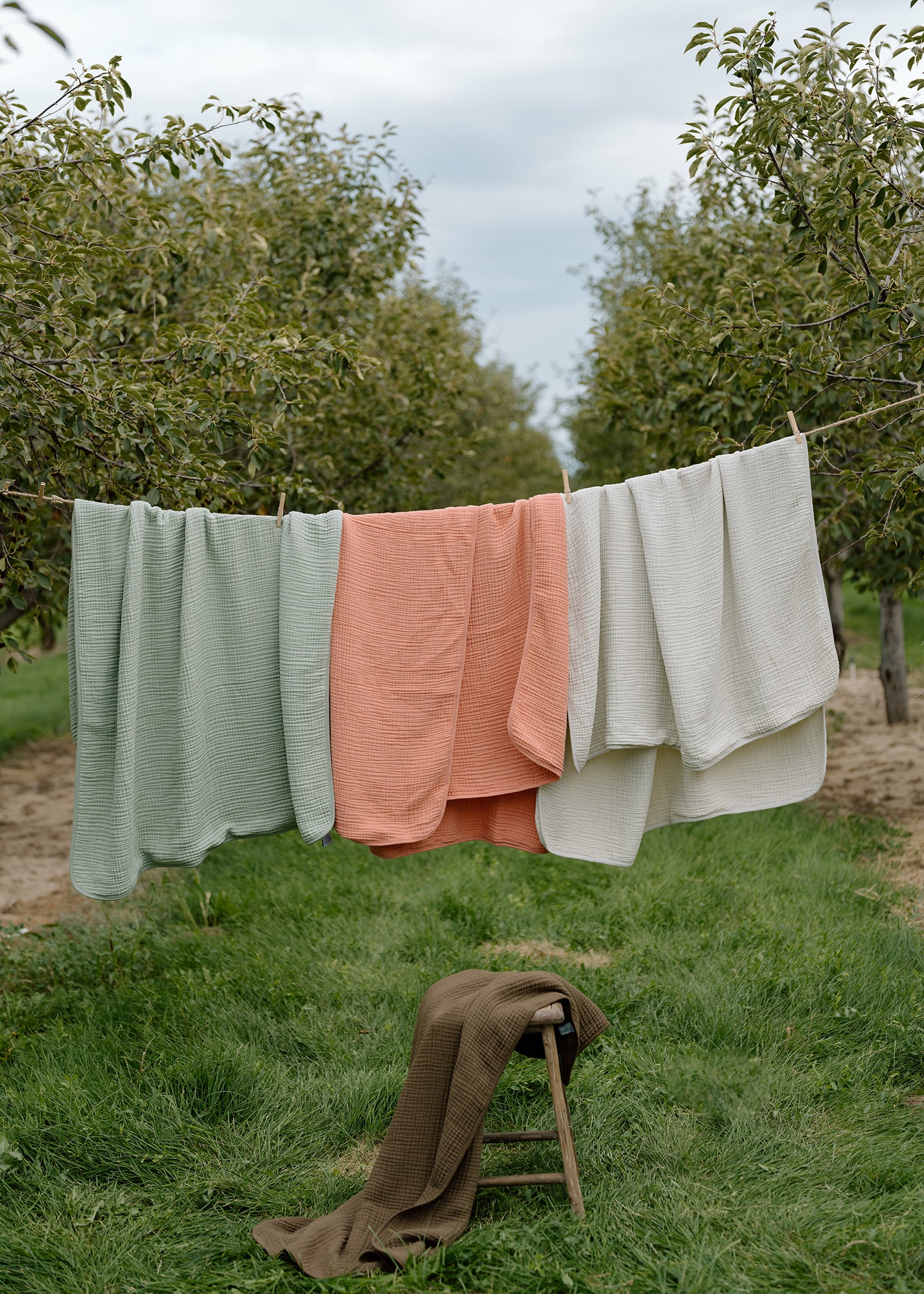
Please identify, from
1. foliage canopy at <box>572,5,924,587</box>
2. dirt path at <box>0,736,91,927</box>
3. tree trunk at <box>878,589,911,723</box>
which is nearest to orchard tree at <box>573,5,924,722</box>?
foliage canopy at <box>572,5,924,587</box>

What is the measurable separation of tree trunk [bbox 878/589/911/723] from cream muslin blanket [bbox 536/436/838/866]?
6.54 meters

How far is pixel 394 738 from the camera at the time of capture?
2.86 m

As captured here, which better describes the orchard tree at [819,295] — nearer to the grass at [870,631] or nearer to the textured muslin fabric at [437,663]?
the textured muslin fabric at [437,663]

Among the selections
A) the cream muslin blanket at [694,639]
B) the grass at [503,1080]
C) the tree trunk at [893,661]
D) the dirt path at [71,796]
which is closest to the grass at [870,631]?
the dirt path at [71,796]

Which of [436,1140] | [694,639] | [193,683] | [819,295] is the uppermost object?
[819,295]

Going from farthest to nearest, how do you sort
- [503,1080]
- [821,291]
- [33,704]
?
[33,704] → [821,291] → [503,1080]

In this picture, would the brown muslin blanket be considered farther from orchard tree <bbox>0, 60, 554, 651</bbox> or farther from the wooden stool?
orchard tree <bbox>0, 60, 554, 651</bbox>

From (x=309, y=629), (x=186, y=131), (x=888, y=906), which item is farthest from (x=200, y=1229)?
(x=186, y=131)

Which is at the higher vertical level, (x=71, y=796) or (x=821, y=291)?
(x=821, y=291)

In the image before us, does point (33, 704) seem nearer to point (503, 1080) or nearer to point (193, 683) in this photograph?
point (503, 1080)

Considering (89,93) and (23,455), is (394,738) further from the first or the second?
(89,93)

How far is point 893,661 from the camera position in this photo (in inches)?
371

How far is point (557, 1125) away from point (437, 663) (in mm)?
1318

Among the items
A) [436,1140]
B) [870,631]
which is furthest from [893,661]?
[870,631]
